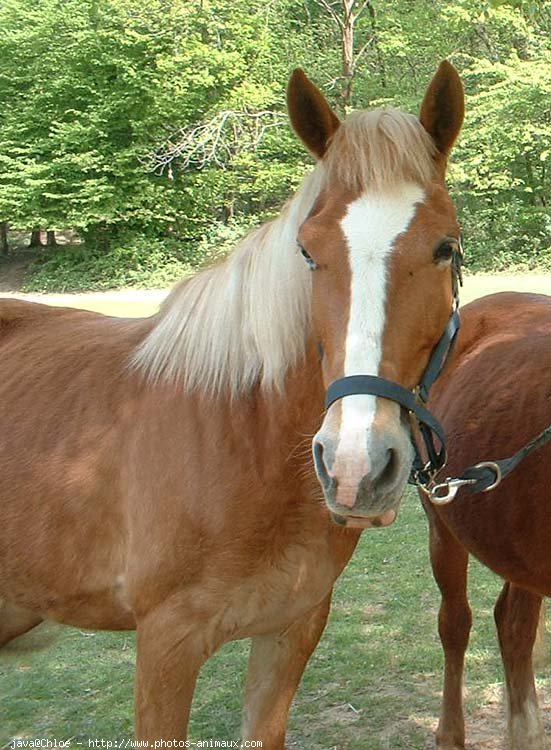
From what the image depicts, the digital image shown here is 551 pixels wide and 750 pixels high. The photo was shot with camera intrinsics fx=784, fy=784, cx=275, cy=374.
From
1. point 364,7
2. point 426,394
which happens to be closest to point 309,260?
point 426,394

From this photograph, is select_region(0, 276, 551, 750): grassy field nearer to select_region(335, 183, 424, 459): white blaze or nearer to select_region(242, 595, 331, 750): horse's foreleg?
select_region(242, 595, 331, 750): horse's foreleg

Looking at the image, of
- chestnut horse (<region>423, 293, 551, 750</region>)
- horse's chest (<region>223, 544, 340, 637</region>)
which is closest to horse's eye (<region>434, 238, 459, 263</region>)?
horse's chest (<region>223, 544, 340, 637</region>)

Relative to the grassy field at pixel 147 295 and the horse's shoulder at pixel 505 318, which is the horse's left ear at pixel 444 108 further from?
the grassy field at pixel 147 295

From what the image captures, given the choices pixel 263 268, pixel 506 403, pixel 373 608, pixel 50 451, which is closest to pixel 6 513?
pixel 50 451

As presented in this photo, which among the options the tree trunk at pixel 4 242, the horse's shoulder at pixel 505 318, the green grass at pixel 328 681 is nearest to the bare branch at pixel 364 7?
the tree trunk at pixel 4 242

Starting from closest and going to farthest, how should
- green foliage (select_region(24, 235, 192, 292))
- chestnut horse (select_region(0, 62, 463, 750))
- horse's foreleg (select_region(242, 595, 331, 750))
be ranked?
chestnut horse (select_region(0, 62, 463, 750)), horse's foreleg (select_region(242, 595, 331, 750)), green foliage (select_region(24, 235, 192, 292))

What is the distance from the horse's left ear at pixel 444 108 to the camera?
1849 mm

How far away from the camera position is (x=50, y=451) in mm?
2344

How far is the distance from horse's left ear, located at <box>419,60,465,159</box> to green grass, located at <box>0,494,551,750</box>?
2329 mm

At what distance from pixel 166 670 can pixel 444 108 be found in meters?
1.58

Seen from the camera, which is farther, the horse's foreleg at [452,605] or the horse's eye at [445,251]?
the horse's foreleg at [452,605]

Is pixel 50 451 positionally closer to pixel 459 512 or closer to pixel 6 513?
pixel 6 513

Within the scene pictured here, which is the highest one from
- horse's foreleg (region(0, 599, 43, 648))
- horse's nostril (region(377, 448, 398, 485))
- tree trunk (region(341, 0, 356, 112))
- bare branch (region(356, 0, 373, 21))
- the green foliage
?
bare branch (region(356, 0, 373, 21))

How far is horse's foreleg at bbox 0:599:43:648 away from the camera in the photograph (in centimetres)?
303
